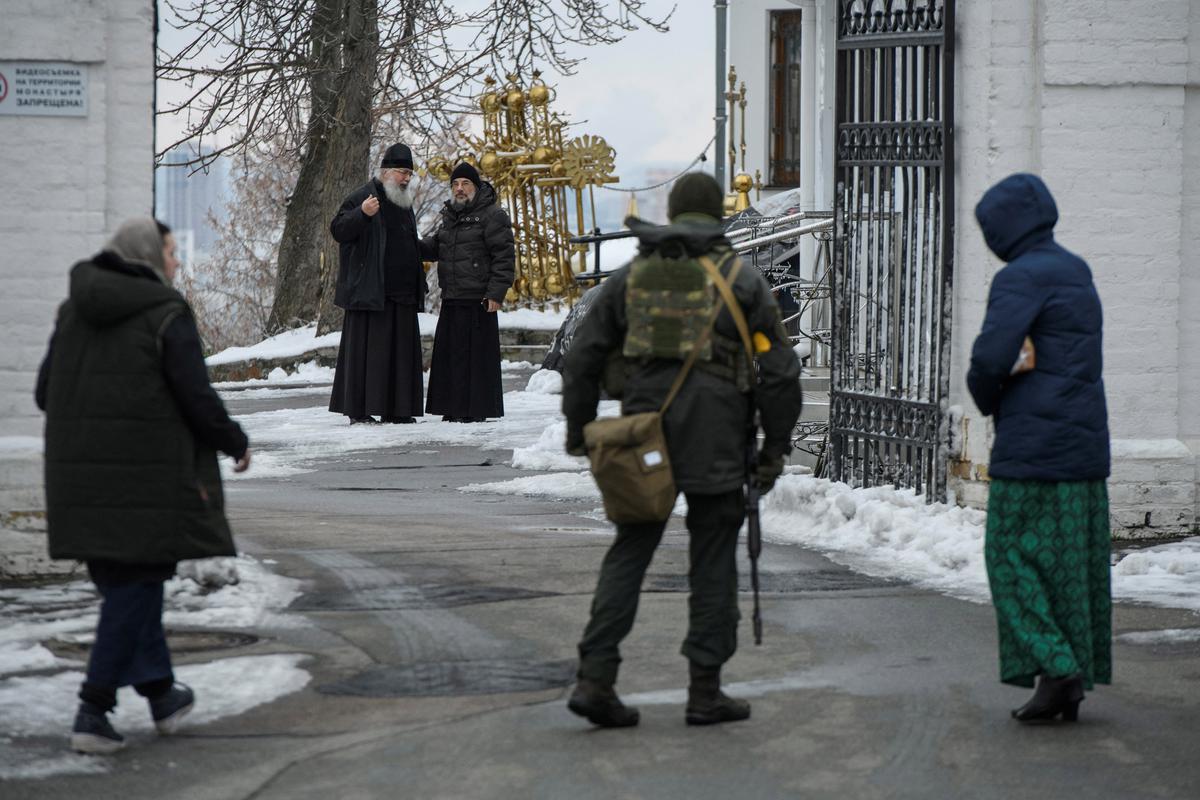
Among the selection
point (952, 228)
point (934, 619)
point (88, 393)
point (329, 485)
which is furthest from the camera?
point (329, 485)

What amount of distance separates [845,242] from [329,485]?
3540 millimetres

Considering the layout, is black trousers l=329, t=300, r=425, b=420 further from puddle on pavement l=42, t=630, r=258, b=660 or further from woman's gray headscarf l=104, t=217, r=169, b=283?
woman's gray headscarf l=104, t=217, r=169, b=283

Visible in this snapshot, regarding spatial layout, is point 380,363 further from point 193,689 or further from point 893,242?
point 193,689

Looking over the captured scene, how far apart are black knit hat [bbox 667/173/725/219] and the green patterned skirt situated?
1223mm

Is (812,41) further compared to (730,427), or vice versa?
(812,41)

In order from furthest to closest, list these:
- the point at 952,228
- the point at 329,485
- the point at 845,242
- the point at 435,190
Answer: the point at 435,190
the point at 329,485
the point at 845,242
the point at 952,228

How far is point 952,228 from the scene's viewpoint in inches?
400

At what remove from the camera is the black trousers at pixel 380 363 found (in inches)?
594

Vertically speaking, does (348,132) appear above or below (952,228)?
above

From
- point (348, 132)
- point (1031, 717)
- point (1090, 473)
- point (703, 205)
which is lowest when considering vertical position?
point (1031, 717)

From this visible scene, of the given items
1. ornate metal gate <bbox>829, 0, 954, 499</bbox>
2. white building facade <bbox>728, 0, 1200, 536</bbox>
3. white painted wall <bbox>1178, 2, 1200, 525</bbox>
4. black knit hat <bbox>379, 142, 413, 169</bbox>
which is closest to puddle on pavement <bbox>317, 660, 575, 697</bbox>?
white building facade <bbox>728, 0, 1200, 536</bbox>

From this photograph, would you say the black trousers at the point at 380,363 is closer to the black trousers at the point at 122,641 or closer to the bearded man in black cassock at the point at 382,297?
the bearded man in black cassock at the point at 382,297

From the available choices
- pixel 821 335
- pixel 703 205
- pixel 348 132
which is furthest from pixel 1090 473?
pixel 348 132

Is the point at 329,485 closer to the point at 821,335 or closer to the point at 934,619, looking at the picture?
the point at 821,335
